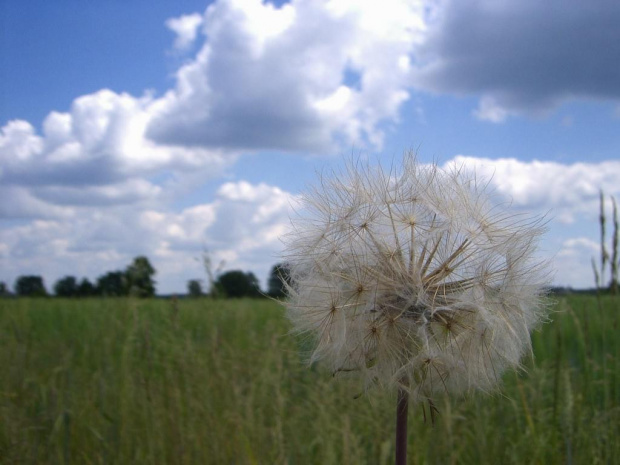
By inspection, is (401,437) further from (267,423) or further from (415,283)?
(267,423)

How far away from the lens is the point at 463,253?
6.00ft

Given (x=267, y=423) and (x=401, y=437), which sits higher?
(x=401, y=437)

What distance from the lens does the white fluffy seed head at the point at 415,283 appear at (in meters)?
1.66

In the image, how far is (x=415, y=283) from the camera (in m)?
1.69

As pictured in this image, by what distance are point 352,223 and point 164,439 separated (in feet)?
6.18

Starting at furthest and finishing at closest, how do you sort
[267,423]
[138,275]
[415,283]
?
[138,275] → [267,423] → [415,283]

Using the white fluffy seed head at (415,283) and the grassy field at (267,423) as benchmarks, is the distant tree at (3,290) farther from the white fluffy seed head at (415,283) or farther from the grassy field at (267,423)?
the white fluffy seed head at (415,283)

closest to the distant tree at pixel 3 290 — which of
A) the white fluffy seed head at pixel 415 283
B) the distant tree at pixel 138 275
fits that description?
the distant tree at pixel 138 275

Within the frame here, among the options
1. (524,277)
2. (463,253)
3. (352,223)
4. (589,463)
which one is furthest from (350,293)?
(589,463)

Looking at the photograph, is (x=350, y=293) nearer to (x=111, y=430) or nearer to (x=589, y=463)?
(x=589, y=463)

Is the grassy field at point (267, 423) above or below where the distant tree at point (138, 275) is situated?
below

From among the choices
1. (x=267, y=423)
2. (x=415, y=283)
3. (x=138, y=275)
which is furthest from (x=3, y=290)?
(x=415, y=283)

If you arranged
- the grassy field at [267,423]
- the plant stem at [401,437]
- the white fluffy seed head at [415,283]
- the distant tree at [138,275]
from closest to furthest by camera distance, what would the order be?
the plant stem at [401,437], the white fluffy seed head at [415,283], the grassy field at [267,423], the distant tree at [138,275]

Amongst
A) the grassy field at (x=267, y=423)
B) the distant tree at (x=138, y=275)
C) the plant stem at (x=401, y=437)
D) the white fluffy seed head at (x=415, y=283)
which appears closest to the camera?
the plant stem at (x=401, y=437)
